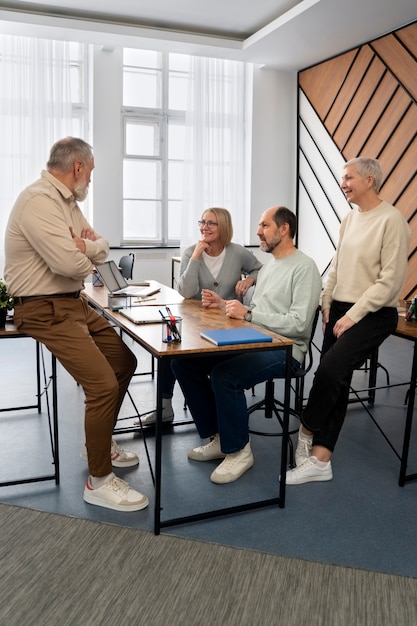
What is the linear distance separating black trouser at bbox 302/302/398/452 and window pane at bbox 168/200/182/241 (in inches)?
202

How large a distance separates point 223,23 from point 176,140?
1568 millimetres

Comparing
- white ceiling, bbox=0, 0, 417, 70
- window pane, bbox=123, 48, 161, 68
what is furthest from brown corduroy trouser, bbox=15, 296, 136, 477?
window pane, bbox=123, 48, 161, 68

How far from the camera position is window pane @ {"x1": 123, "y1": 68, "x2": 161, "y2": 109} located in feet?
23.4

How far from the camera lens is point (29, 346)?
5.11 metres

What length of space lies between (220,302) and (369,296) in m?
0.77

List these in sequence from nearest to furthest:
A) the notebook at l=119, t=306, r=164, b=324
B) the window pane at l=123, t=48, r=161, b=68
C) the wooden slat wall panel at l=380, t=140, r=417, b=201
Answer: the notebook at l=119, t=306, r=164, b=324 < the wooden slat wall panel at l=380, t=140, r=417, b=201 < the window pane at l=123, t=48, r=161, b=68

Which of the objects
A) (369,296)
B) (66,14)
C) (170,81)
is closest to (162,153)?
(170,81)

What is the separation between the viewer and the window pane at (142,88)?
23.4 ft

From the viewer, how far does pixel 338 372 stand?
2549 mm

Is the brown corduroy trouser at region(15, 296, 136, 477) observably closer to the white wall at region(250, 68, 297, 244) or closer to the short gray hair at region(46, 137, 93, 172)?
the short gray hair at region(46, 137, 93, 172)

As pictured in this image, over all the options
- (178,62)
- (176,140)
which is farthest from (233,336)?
(178,62)

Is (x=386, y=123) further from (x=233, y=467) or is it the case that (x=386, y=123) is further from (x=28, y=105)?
(x=233, y=467)

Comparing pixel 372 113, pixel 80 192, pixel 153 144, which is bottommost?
pixel 80 192

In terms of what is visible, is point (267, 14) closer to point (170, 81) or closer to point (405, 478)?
point (170, 81)
